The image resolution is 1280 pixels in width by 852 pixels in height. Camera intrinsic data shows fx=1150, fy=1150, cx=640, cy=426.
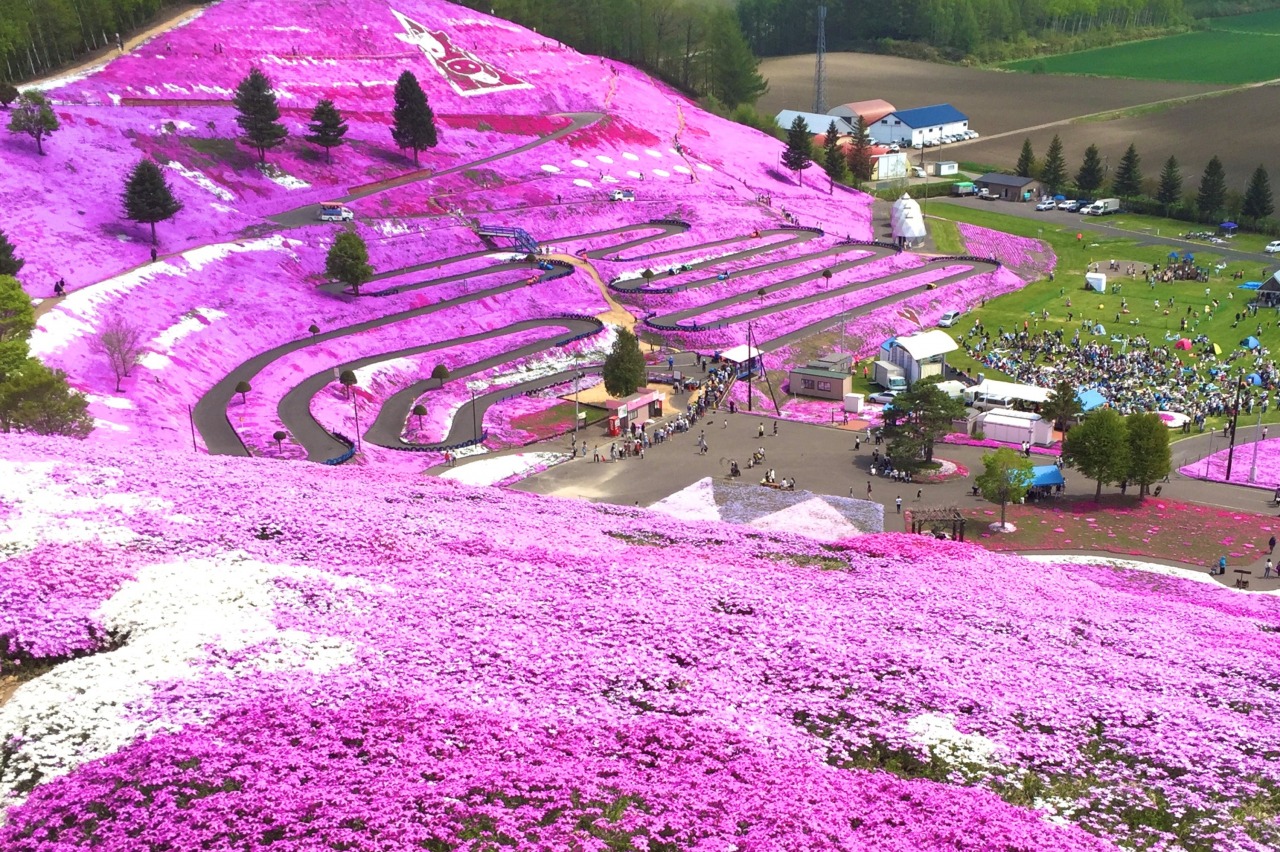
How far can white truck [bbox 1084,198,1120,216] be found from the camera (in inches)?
5782

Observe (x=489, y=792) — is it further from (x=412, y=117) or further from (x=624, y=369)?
(x=412, y=117)

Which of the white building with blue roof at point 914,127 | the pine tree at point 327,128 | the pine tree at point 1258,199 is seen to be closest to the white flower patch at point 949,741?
the pine tree at point 327,128

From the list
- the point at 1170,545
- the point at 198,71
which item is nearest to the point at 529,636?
the point at 1170,545

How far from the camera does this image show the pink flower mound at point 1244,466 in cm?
6619

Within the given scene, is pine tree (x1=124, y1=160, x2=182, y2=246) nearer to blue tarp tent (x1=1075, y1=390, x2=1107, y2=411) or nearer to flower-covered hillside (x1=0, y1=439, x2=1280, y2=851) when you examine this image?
flower-covered hillside (x1=0, y1=439, x2=1280, y2=851)

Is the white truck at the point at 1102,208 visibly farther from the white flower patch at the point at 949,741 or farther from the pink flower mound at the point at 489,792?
the pink flower mound at the point at 489,792

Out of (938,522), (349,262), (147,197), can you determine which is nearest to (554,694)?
(938,522)

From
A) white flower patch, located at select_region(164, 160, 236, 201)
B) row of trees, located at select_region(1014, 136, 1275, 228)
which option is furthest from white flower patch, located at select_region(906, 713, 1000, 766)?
row of trees, located at select_region(1014, 136, 1275, 228)

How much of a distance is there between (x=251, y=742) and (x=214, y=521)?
1391 cm

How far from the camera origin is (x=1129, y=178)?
490 ft

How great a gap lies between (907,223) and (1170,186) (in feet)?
139

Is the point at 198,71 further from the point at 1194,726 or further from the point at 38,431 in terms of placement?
the point at 1194,726

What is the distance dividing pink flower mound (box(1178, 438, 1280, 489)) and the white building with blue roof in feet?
387

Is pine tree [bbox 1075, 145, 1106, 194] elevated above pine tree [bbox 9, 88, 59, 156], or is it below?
below
